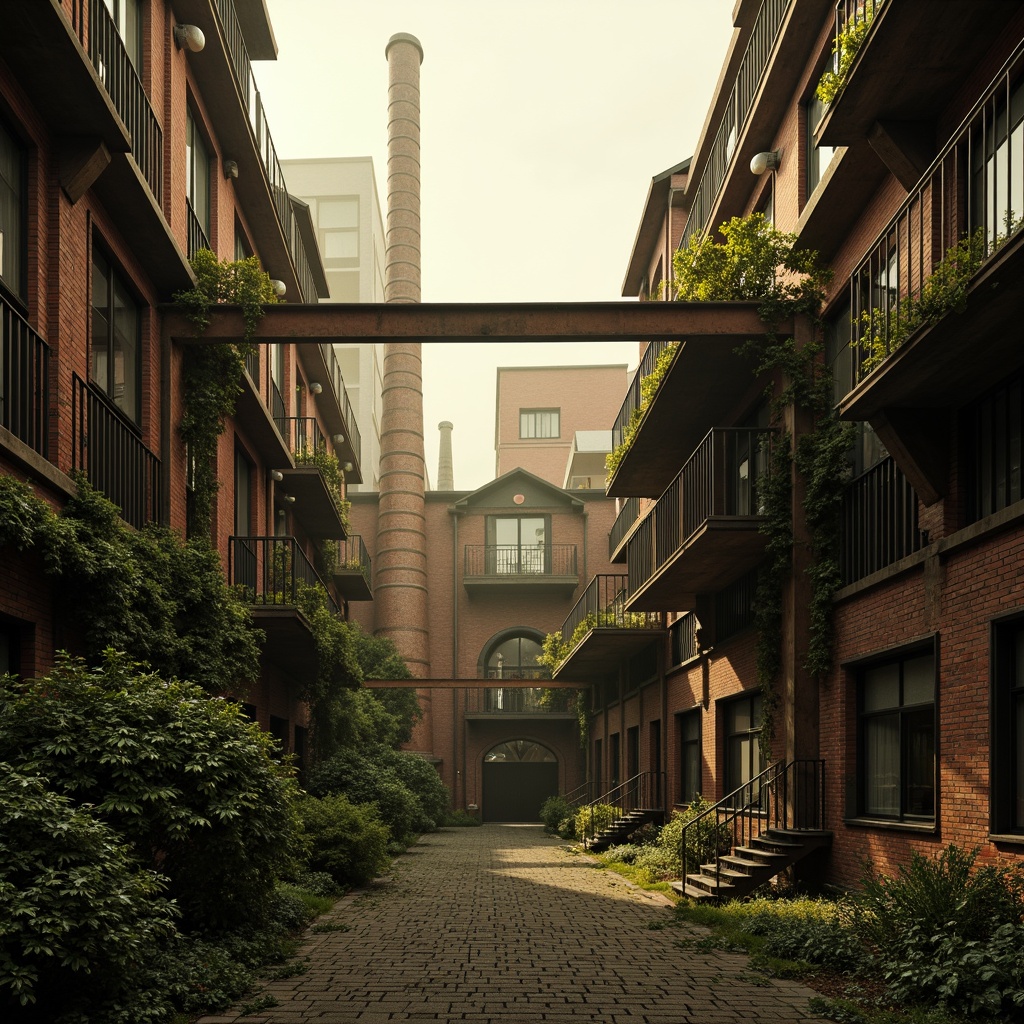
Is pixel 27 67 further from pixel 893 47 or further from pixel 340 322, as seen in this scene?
pixel 893 47

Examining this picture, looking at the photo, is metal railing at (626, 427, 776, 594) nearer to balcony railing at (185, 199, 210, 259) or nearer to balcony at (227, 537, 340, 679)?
balcony at (227, 537, 340, 679)

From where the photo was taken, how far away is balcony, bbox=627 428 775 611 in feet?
50.0

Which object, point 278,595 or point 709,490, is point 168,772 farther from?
point 278,595

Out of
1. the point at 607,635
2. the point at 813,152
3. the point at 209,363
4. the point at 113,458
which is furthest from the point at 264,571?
the point at 813,152

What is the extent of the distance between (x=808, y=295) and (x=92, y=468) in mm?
8573

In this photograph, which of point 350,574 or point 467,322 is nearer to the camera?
point 467,322

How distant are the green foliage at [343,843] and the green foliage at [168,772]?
554 centimetres

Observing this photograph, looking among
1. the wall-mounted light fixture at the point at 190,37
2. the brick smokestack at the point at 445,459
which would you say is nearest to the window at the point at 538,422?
the brick smokestack at the point at 445,459

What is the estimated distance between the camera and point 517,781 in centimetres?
4022

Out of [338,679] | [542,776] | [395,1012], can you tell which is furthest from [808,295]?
[542,776]

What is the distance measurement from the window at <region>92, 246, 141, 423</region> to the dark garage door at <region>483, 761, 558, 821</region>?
28.5 meters

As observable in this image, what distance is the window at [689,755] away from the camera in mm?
22047

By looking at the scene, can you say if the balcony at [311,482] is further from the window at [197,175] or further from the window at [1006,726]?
the window at [1006,726]

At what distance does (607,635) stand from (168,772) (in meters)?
16.3
